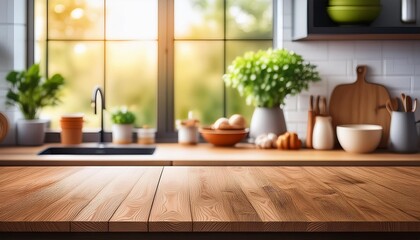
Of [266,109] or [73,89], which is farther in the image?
[73,89]

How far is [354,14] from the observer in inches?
161

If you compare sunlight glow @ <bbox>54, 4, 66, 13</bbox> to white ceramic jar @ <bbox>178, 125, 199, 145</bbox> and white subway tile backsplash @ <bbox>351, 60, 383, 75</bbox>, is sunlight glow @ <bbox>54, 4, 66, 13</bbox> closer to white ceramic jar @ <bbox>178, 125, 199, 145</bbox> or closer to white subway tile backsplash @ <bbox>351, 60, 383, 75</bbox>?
white ceramic jar @ <bbox>178, 125, 199, 145</bbox>

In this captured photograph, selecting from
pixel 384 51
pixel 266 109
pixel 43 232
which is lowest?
pixel 43 232

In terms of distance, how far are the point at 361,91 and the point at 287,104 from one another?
0.47m

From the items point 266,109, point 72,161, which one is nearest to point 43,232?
point 72,161

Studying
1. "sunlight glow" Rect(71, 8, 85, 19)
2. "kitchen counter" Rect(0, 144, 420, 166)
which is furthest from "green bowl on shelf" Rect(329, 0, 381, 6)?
"sunlight glow" Rect(71, 8, 85, 19)

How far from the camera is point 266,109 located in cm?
423

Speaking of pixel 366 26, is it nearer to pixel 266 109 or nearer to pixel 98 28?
pixel 266 109

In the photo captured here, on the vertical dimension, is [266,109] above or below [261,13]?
below

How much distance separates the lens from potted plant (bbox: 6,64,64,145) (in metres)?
4.18

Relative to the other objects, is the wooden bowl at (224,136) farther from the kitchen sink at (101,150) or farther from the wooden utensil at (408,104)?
the wooden utensil at (408,104)

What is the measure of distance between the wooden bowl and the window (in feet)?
1.40

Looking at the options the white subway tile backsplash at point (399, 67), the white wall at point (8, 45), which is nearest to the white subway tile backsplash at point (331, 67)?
the white subway tile backsplash at point (399, 67)

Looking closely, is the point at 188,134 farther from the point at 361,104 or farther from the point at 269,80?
the point at 361,104
